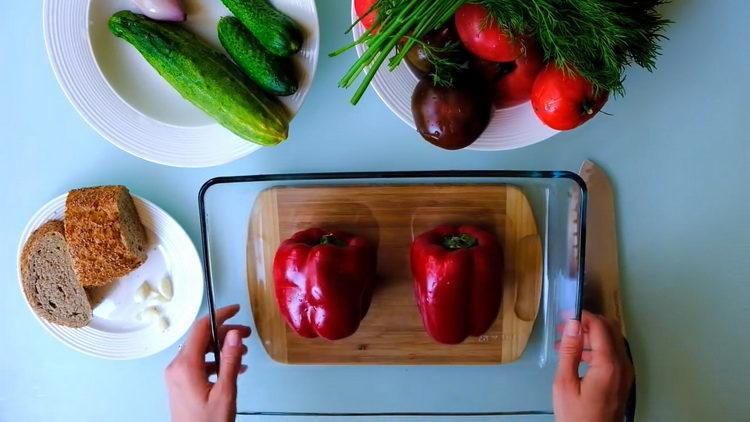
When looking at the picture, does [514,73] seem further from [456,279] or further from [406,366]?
[406,366]

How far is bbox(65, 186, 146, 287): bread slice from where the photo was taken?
0.94 meters

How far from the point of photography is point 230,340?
0.92 metres

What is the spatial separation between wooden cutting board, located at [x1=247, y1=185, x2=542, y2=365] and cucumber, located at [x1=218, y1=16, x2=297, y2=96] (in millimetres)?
168

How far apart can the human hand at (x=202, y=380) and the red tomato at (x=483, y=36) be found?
557mm

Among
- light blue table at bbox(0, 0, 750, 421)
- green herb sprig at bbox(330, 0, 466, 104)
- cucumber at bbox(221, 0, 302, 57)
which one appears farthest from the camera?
light blue table at bbox(0, 0, 750, 421)

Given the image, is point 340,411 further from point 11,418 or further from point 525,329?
point 11,418

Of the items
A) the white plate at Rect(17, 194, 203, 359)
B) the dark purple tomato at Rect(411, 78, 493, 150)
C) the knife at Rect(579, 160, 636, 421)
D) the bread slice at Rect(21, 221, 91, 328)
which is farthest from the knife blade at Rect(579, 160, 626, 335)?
the bread slice at Rect(21, 221, 91, 328)

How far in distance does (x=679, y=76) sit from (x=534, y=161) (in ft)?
0.86

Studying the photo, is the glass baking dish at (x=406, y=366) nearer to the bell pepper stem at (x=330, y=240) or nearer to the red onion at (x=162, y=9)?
the bell pepper stem at (x=330, y=240)

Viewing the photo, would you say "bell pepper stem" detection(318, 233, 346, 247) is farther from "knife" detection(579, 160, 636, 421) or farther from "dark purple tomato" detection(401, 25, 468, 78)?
"knife" detection(579, 160, 636, 421)

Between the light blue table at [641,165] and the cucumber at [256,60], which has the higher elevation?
the cucumber at [256,60]

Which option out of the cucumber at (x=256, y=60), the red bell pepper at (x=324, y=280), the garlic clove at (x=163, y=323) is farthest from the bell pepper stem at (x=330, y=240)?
the garlic clove at (x=163, y=323)

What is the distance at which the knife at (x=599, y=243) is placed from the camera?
968 millimetres

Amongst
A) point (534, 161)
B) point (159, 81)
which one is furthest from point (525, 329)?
point (159, 81)
